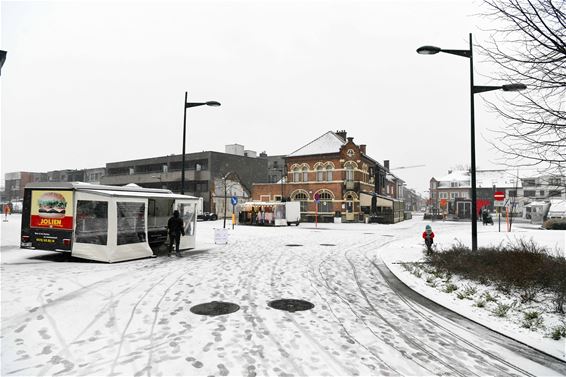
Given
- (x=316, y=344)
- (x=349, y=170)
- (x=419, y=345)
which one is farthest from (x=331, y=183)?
(x=316, y=344)

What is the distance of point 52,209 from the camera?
10.9 metres

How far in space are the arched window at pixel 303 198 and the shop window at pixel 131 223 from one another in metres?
29.7

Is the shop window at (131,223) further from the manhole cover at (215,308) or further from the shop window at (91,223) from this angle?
the manhole cover at (215,308)

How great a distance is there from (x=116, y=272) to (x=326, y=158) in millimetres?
33020

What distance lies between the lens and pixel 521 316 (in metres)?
5.84

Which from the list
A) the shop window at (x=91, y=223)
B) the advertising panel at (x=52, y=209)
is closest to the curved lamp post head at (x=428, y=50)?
the shop window at (x=91, y=223)

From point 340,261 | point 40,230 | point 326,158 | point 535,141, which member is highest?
point 326,158

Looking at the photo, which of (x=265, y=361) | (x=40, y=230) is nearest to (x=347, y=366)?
(x=265, y=361)

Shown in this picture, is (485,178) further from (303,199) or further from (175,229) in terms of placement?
(175,229)

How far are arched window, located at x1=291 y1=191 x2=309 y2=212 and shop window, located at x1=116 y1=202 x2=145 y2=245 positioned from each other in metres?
29.7

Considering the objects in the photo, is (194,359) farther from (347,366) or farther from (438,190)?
(438,190)

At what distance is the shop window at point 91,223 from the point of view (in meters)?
10.8

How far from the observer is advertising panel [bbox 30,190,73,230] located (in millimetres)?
10656

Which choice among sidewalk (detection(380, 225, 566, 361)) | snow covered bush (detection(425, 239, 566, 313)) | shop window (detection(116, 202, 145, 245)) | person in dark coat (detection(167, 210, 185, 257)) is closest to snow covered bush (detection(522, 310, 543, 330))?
sidewalk (detection(380, 225, 566, 361))
